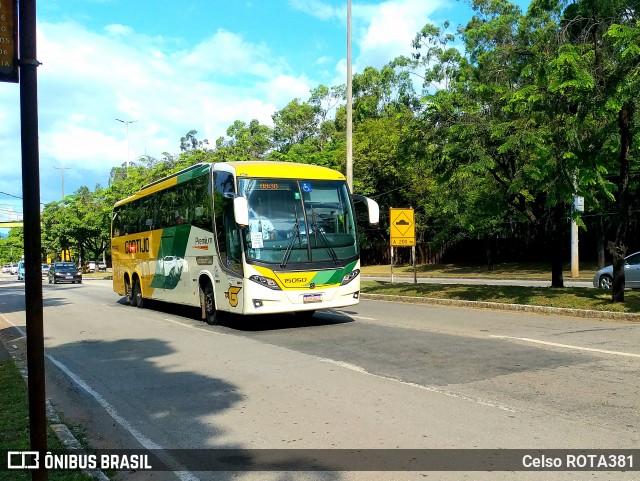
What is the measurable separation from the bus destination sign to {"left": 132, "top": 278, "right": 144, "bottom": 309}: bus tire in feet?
55.2

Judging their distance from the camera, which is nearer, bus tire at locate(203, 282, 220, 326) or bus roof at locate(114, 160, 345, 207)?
bus roof at locate(114, 160, 345, 207)

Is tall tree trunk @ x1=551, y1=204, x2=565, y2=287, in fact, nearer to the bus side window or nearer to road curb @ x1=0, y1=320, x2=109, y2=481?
the bus side window

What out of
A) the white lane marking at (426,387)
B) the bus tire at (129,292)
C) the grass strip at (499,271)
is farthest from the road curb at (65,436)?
the grass strip at (499,271)

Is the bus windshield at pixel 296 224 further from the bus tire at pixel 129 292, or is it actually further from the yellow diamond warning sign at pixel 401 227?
the bus tire at pixel 129 292

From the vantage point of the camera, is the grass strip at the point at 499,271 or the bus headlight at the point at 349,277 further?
the grass strip at the point at 499,271

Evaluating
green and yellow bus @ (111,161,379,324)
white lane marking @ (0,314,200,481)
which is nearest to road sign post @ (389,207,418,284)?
green and yellow bus @ (111,161,379,324)

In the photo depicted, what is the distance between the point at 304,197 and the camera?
12.6 metres

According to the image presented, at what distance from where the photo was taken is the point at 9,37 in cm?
371

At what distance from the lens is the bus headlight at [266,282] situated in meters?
11.9

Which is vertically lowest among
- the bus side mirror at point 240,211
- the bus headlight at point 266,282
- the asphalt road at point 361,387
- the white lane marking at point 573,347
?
the asphalt road at point 361,387

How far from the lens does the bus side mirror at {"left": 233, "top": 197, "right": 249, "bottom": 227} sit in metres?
11.4

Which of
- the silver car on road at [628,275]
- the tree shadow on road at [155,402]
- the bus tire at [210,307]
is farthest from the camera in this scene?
the silver car on road at [628,275]

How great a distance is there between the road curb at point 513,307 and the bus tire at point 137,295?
25.1 ft

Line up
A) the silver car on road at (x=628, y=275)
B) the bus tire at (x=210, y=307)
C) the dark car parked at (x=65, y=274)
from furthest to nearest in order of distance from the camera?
the dark car parked at (x=65, y=274)
the silver car on road at (x=628, y=275)
the bus tire at (x=210, y=307)
